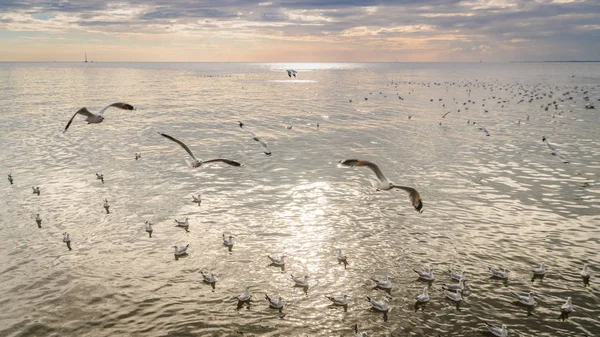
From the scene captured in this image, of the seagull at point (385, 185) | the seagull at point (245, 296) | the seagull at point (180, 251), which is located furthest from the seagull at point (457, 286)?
the seagull at point (180, 251)

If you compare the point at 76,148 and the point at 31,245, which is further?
the point at 76,148

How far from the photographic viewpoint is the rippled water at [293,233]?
1608cm

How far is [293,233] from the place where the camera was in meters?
23.1

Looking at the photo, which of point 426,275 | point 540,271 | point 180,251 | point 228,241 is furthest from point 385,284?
point 180,251

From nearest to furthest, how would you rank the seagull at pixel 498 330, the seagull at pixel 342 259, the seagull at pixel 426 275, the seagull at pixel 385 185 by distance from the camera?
the seagull at pixel 498 330
the seagull at pixel 385 185
the seagull at pixel 426 275
the seagull at pixel 342 259

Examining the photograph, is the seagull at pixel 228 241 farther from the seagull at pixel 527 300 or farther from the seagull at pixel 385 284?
the seagull at pixel 527 300

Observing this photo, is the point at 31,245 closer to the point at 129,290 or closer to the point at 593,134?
the point at 129,290

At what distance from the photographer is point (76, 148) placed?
1650 inches

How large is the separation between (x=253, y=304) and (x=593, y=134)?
48880 mm

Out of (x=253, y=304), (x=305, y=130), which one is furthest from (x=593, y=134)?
(x=253, y=304)

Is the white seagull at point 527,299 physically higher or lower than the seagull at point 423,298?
higher

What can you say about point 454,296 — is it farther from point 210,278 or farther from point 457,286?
point 210,278

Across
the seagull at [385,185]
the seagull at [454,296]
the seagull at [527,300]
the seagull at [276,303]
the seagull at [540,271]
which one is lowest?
the seagull at [276,303]

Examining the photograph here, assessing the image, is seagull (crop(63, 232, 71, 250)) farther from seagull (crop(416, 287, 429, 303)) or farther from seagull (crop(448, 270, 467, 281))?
seagull (crop(448, 270, 467, 281))
